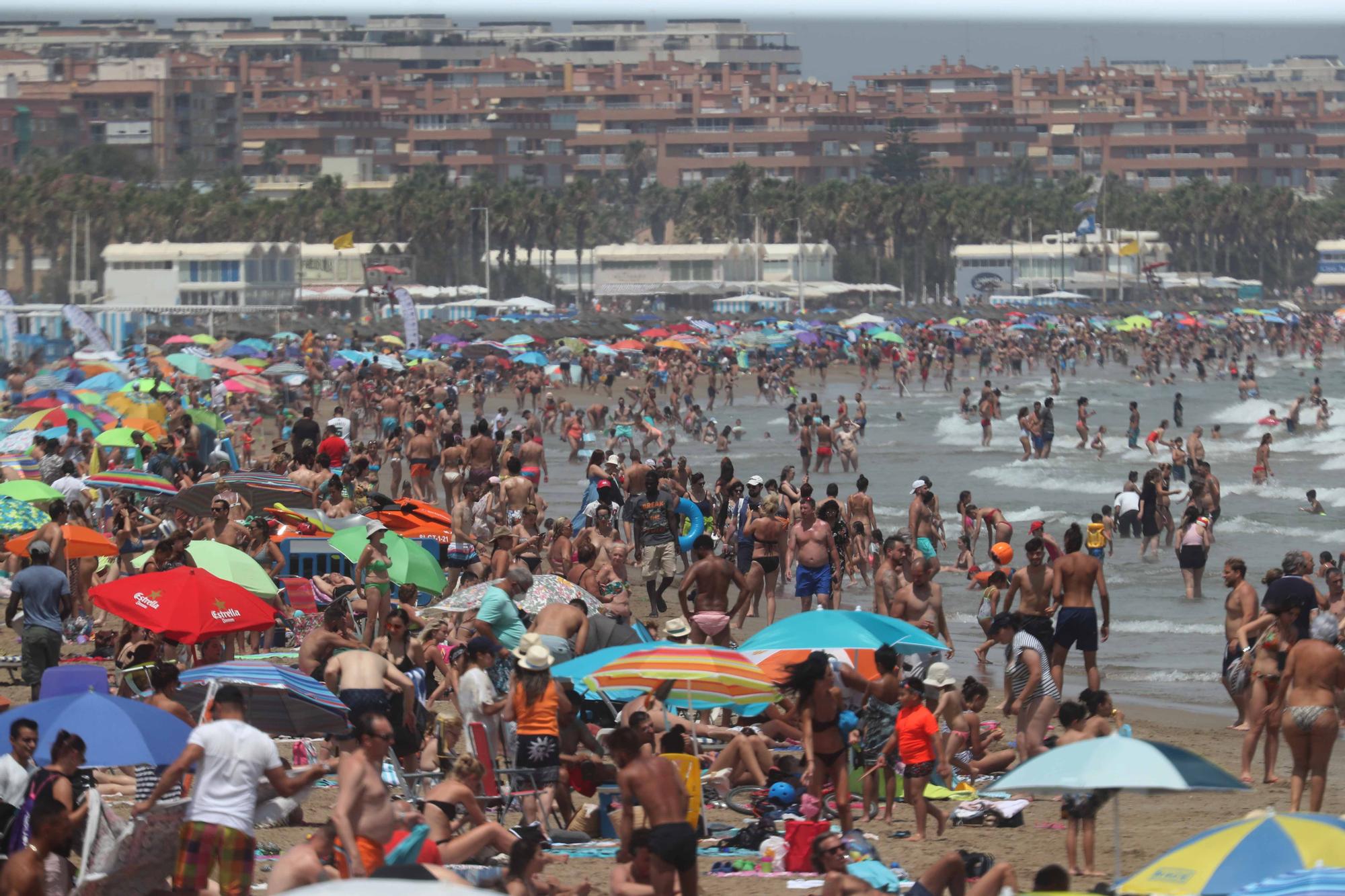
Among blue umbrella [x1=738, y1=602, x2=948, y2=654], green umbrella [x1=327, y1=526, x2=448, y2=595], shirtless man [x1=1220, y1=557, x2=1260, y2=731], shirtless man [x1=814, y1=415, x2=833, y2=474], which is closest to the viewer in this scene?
blue umbrella [x1=738, y1=602, x2=948, y2=654]

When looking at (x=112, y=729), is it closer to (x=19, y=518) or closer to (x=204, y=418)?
(x=19, y=518)

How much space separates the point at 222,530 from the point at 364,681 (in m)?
4.43

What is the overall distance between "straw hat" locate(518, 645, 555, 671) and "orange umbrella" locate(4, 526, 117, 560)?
5.02 m

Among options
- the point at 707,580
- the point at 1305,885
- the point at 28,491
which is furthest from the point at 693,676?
the point at 28,491

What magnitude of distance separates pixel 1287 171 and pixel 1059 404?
108651 mm

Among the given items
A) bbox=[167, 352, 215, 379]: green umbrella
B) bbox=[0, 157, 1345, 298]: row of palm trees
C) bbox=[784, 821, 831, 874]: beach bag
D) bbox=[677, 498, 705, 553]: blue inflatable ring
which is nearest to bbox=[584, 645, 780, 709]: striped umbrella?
Answer: bbox=[784, 821, 831, 874]: beach bag

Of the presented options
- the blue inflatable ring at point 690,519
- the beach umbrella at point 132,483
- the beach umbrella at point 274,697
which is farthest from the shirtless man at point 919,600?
the beach umbrella at point 132,483

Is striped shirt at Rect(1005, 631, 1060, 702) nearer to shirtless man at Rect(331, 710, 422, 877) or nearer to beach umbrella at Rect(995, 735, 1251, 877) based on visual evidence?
beach umbrella at Rect(995, 735, 1251, 877)

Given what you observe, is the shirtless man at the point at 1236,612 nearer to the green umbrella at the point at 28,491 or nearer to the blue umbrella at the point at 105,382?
the green umbrella at the point at 28,491

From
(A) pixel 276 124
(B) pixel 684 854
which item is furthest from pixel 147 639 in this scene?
(A) pixel 276 124

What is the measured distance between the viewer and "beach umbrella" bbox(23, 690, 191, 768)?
22.5ft

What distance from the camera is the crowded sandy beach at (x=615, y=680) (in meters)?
6.65

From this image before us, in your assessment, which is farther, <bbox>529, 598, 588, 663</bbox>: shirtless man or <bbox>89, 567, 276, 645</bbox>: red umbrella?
<bbox>529, 598, 588, 663</bbox>: shirtless man

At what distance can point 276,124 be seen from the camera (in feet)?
425
